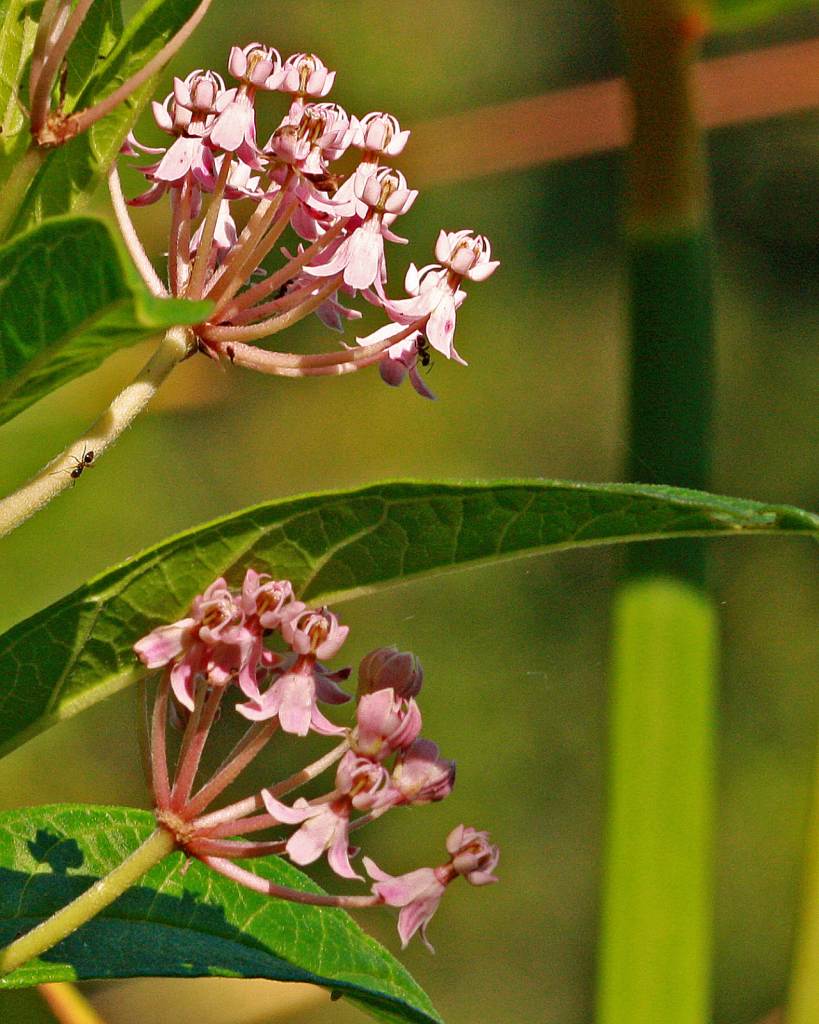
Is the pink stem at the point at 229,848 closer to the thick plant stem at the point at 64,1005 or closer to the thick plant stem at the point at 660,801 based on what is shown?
the thick plant stem at the point at 660,801

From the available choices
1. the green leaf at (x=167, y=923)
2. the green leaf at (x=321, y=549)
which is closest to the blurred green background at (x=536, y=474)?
the green leaf at (x=167, y=923)

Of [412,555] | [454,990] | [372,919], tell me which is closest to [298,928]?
[412,555]

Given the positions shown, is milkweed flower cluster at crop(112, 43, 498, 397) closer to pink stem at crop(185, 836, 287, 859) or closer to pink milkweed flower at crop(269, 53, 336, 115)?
pink milkweed flower at crop(269, 53, 336, 115)

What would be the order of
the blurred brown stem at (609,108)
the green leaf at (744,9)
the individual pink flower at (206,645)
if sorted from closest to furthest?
the individual pink flower at (206,645), the green leaf at (744,9), the blurred brown stem at (609,108)

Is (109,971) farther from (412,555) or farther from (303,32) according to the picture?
(303,32)

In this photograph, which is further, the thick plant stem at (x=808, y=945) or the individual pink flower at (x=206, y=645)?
the thick plant stem at (x=808, y=945)

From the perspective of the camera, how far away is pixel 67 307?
286 millimetres

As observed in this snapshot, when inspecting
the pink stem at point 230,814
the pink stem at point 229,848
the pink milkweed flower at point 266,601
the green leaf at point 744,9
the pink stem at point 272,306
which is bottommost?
the pink stem at point 229,848

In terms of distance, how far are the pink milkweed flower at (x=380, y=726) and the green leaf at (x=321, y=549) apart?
1.5 inches

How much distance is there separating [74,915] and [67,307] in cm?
19

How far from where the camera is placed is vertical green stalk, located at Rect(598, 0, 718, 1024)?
2.21ft

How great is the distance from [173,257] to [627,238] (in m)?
0.42

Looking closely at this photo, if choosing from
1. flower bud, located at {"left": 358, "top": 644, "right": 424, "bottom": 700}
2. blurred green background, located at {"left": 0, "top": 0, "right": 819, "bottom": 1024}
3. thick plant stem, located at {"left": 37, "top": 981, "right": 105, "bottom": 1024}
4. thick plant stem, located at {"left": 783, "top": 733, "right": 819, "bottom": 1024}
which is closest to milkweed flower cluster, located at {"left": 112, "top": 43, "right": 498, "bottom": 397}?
flower bud, located at {"left": 358, "top": 644, "right": 424, "bottom": 700}

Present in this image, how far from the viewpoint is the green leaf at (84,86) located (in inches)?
15.0
